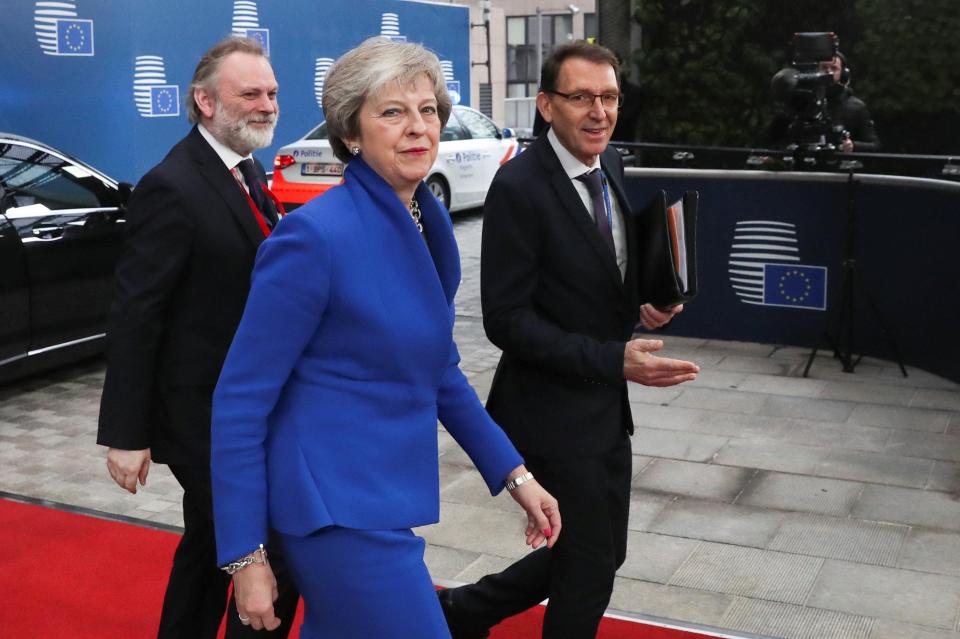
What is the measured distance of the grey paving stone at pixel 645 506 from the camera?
17.7 feet

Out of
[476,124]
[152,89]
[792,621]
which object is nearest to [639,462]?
[792,621]

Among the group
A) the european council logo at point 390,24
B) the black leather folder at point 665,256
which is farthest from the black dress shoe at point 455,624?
the european council logo at point 390,24

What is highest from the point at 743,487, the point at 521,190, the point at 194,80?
the point at 194,80

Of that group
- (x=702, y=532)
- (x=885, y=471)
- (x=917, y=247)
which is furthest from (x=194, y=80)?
(x=917, y=247)

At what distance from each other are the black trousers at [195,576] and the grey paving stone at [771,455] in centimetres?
340

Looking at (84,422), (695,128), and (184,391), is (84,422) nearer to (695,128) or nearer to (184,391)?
(184,391)

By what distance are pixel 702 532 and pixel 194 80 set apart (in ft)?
9.84

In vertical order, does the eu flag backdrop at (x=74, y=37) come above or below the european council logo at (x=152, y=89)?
above

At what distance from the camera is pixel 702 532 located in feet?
17.3

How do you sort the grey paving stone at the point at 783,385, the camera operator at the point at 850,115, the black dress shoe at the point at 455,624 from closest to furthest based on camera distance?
the black dress shoe at the point at 455,624, the grey paving stone at the point at 783,385, the camera operator at the point at 850,115

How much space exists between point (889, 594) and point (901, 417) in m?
2.72

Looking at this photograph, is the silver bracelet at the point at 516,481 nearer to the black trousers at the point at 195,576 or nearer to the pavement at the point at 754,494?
the black trousers at the point at 195,576

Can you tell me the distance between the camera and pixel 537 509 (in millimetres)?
2701

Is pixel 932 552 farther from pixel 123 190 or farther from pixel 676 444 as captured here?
pixel 123 190
